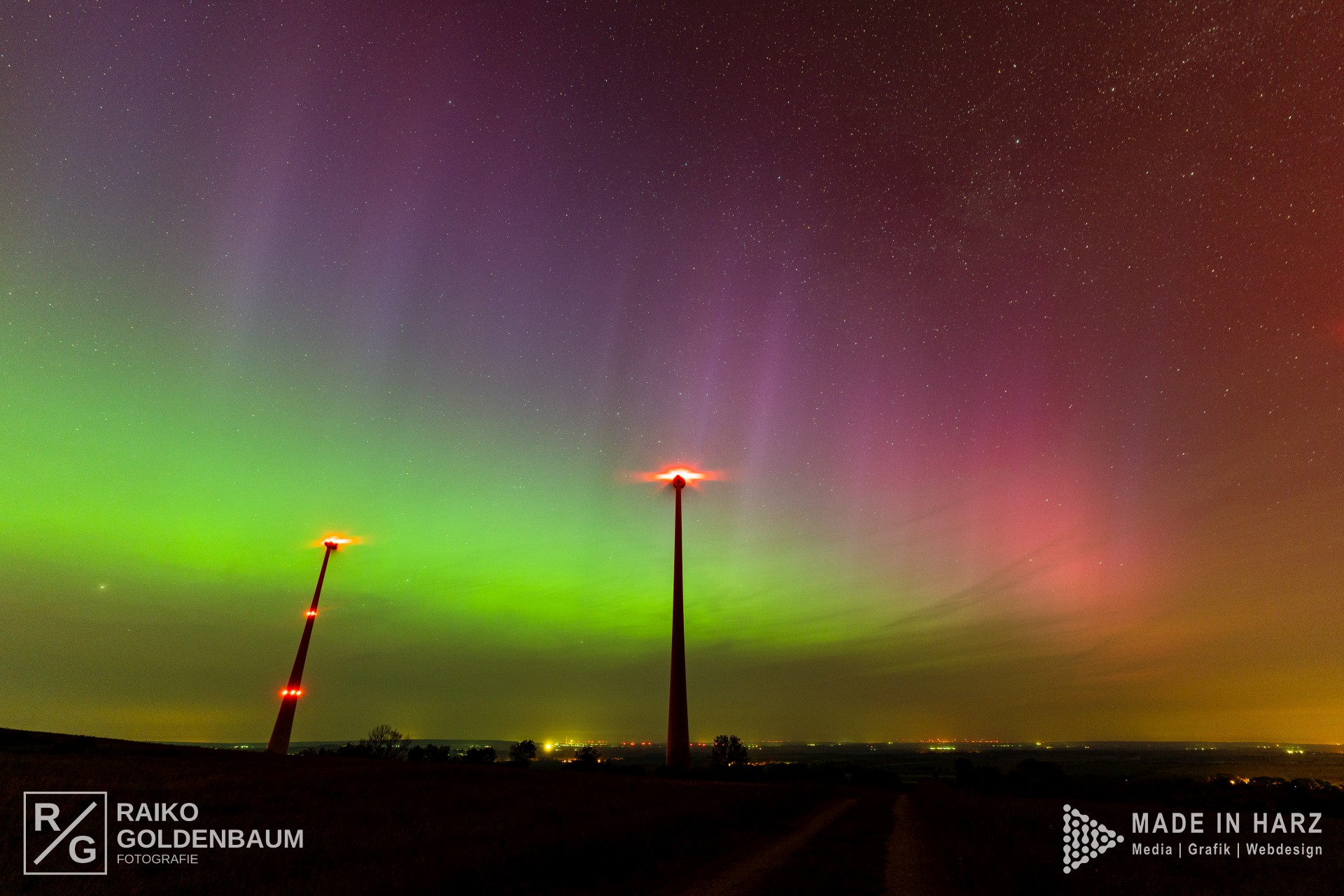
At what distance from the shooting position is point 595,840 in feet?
47.7

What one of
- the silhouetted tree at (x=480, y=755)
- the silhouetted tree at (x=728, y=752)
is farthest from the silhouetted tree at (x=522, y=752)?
the silhouetted tree at (x=728, y=752)

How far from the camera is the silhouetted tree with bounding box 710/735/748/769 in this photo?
88.9m

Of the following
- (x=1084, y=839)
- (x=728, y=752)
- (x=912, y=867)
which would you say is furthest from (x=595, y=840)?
(x=728, y=752)

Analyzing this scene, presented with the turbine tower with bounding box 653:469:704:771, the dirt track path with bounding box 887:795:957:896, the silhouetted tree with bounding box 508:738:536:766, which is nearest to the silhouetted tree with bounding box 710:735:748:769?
the silhouetted tree with bounding box 508:738:536:766

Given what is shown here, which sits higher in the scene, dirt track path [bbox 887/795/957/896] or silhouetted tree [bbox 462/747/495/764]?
dirt track path [bbox 887/795/957/896]

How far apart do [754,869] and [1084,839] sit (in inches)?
483

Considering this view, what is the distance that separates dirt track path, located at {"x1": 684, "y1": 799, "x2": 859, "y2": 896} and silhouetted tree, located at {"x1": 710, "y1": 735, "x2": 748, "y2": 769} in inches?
2798

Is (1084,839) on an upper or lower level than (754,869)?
lower

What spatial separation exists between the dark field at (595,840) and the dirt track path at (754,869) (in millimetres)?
88

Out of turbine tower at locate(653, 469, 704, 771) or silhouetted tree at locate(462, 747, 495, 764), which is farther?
silhouetted tree at locate(462, 747, 495, 764)

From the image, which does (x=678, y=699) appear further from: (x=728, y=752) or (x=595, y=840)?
(x=728, y=752)

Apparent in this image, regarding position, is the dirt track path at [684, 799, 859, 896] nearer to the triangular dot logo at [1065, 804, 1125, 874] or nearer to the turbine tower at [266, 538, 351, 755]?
the triangular dot logo at [1065, 804, 1125, 874]

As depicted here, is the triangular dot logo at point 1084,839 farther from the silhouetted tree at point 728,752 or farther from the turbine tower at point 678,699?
the silhouetted tree at point 728,752

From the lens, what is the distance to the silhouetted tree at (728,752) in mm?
88875
